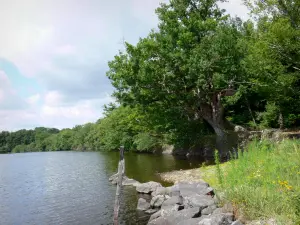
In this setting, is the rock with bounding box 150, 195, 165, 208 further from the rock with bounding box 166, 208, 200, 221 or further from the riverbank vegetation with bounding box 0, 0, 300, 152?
the riverbank vegetation with bounding box 0, 0, 300, 152

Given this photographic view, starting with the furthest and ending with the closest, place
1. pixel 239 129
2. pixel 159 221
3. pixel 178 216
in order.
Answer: pixel 239 129
pixel 159 221
pixel 178 216

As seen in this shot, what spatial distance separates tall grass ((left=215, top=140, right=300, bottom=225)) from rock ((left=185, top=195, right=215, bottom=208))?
2.29 ft

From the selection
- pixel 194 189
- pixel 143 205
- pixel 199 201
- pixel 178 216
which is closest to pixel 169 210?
pixel 178 216

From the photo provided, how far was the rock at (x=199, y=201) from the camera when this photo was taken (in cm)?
934

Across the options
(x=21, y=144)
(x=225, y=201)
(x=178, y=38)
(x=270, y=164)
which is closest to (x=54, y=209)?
(x=225, y=201)

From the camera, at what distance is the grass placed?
6.24 meters

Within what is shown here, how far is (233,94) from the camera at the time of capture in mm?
28359

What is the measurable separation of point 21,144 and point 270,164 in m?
163

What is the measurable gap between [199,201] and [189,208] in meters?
0.48

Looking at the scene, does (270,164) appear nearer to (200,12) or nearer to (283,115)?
(283,115)

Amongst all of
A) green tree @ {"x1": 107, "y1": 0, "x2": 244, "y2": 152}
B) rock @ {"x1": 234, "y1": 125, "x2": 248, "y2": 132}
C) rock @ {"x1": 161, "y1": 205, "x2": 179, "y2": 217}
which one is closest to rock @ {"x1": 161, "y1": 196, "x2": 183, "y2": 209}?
rock @ {"x1": 161, "y1": 205, "x2": 179, "y2": 217}

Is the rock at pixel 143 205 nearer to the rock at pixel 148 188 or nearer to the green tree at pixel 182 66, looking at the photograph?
the rock at pixel 148 188

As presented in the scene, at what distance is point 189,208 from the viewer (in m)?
9.38

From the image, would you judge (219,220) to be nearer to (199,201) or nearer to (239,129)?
(199,201)
